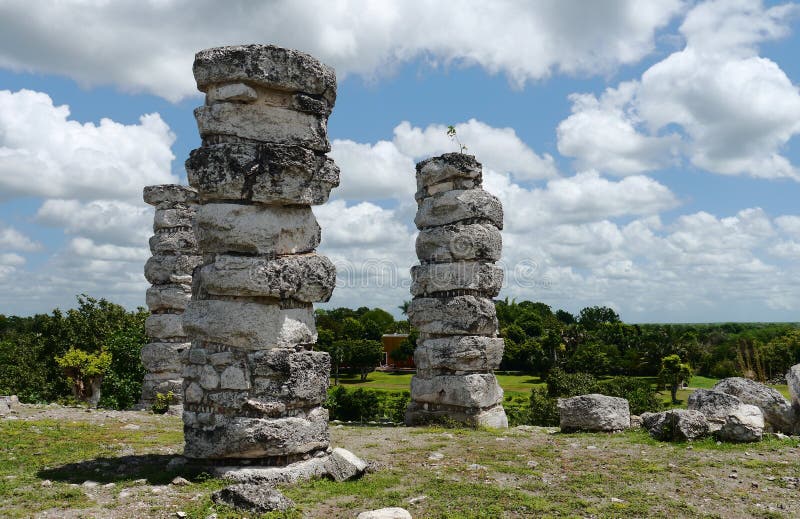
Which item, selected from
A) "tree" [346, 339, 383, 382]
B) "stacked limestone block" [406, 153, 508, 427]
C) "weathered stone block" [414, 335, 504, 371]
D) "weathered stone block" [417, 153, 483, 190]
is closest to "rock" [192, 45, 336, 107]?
→ "weathered stone block" [417, 153, 483, 190]

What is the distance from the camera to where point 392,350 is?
51.2 metres

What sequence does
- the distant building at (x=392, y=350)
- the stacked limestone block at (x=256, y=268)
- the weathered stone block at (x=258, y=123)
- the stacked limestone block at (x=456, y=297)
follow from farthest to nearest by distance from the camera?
1. the distant building at (x=392, y=350)
2. the stacked limestone block at (x=456, y=297)
3. the weathered stone block at (x=258, y=123)
4. the stacked limestone block at (x=256, y=268)

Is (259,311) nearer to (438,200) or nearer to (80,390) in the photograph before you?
(438,200)

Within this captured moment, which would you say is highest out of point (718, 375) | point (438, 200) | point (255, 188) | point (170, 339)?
point (438, 200)

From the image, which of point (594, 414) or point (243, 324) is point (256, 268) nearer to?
point (243, 324)

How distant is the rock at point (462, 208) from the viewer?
11984mm

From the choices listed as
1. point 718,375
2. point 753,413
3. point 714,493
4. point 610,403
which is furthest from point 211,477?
point 718,375

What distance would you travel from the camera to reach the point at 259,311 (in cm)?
719

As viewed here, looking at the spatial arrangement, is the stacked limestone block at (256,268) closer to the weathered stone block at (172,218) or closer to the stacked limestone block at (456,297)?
the stacked limestone block at (456,297)

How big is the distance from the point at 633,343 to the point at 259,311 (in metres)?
47.4

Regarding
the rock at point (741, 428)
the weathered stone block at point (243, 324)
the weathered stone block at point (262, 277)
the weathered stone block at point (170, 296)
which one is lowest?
the rock at point (741, 428)

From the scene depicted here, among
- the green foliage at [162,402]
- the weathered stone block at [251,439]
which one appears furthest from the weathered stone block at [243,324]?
the green foliage at [162,402]

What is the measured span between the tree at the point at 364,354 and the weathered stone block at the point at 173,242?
33208 mm

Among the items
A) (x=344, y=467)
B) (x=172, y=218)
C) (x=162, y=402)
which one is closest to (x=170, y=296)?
(x=172, y=218)
